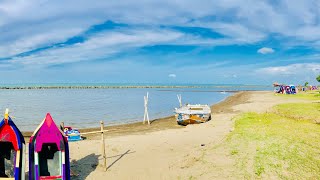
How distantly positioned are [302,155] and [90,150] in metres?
9.52

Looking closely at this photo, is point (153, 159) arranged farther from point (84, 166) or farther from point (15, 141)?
point (15, 141)

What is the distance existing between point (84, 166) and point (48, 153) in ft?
8.10

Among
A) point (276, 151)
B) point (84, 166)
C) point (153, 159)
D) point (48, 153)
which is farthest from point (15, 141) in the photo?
point (276, 151)

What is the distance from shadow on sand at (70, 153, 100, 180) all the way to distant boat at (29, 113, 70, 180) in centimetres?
132

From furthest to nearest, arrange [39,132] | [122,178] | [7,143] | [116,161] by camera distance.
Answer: [116,161] < [122,178] < [7,143] < [39,132]

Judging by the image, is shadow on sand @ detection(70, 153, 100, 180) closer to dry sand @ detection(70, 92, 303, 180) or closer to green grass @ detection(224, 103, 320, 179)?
dry sand @ detection(70, 92, 303, 180)

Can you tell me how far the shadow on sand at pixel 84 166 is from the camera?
10898 mm

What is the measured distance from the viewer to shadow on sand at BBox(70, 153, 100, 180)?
35.8ft

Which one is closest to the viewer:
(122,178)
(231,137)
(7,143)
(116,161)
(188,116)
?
(7,143)

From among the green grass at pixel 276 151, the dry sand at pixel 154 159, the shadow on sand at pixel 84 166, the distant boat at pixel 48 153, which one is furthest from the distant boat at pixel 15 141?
the green grass at pixel 276 151

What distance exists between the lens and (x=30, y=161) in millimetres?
9023

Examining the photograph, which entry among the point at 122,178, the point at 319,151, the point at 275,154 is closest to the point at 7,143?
the point at 122,178

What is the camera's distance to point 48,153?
31.9ft

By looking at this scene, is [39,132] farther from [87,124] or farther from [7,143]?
[87,124]
